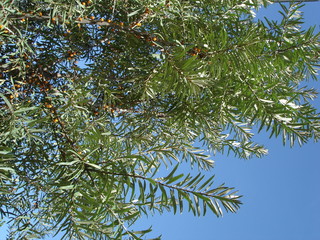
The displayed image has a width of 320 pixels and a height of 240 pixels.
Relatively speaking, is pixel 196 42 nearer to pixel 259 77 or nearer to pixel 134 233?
pixel 259 77

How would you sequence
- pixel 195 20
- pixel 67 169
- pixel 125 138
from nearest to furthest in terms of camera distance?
pixel 67 169 < pixel 195 20 < pixel 125 138

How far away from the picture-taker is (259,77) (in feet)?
4.45

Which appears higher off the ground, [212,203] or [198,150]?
[198,150]

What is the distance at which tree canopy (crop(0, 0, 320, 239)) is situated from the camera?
101cm

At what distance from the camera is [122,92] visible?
5.39ft

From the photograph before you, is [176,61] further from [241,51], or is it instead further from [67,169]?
[67,169]

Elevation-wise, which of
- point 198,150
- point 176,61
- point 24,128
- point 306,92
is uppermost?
point 306,92

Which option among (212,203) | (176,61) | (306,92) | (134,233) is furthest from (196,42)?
(306,92)

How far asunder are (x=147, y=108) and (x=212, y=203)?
97 cm

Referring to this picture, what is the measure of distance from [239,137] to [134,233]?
1217mm

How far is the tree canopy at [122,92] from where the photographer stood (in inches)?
39.8

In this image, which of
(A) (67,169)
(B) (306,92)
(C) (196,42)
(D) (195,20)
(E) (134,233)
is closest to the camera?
(E) (134,233)

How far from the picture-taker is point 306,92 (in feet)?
7.89

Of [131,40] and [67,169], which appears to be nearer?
[67,169]
